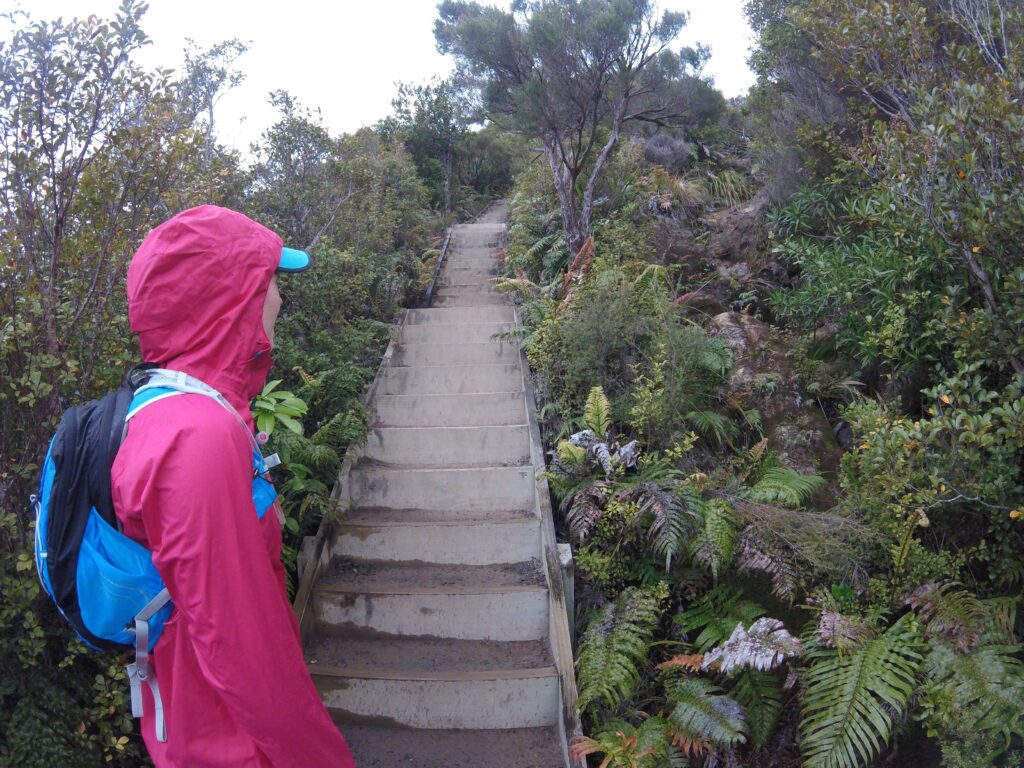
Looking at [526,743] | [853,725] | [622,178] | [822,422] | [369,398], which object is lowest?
[526,743]

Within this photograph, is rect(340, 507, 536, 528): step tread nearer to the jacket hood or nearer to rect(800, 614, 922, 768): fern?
rect(800, 614, 922, 768): fern

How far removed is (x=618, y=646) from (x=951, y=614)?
1.70 m

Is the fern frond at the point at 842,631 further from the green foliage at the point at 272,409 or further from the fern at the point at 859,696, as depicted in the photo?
the green foliage at the point at 272,409

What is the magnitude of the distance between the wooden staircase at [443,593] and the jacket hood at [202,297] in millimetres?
2860

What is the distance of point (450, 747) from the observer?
13.2 feet

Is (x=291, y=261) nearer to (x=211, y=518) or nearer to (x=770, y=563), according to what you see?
(x=211, y=518)

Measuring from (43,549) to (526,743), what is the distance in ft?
9.94

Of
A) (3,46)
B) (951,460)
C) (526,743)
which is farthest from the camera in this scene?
(526,743)

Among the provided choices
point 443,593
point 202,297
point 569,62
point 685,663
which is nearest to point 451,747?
point 443,593

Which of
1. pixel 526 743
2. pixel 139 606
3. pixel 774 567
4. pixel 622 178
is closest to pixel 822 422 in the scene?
pixel 774 567

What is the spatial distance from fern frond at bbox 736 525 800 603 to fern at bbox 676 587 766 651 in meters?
0.19

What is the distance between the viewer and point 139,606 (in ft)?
5.91

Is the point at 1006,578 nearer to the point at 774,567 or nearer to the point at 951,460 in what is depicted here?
the point at 951,460

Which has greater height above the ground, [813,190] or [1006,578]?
[813,190]
